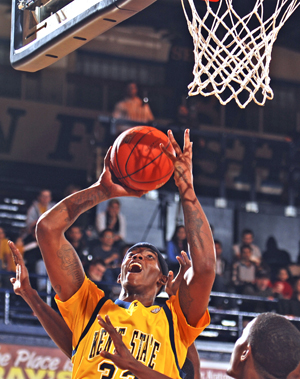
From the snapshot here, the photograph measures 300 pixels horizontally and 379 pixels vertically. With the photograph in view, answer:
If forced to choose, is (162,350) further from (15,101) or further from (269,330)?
(15,101)

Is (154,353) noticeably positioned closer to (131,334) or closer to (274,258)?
(131,334)

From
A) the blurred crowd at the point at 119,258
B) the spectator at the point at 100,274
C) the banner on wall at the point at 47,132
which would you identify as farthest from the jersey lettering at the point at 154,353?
the banner on wall at the point at 47,132

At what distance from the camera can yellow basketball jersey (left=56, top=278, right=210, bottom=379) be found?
9.70ft

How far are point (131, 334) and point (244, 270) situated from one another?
19.1 feet

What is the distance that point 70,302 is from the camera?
315cm

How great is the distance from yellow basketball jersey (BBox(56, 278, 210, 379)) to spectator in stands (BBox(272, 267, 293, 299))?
5537 mm

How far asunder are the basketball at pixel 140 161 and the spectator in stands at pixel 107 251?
4268mm

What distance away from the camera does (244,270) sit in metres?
8.64

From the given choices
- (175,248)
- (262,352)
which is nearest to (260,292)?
(175,248)

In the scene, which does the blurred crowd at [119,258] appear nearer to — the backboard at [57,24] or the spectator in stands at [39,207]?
the spectator in stands at [39,207]

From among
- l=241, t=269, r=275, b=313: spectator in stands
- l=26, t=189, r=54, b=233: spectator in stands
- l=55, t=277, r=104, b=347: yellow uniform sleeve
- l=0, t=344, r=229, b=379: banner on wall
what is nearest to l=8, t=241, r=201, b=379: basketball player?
l=55, t=277, r=104, b=347: yellow uniform sleeve

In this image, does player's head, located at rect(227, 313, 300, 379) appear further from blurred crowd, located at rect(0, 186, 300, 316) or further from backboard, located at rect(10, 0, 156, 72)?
blurred crowd, located at rect(0, 186, 300, 316)

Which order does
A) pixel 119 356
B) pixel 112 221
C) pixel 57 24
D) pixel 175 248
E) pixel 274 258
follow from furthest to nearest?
pixel 274 258 < pixel 112 221 < pixel 175 248 < pixel 57 24 < pixel 119 356

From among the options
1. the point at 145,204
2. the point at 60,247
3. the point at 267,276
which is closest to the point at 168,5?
the point at 145,204
